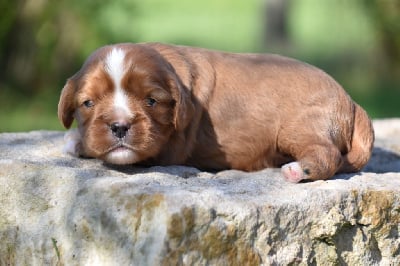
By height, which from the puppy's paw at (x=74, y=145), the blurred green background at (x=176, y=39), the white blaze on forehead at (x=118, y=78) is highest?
the white blaze on forehead at (x=118, y=78)

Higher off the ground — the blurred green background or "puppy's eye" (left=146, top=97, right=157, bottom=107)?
"puppy's eye" (left=146, top=97, right=157, bottom=107)

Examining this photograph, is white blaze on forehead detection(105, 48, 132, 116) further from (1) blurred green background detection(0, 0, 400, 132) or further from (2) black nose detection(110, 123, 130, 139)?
(1) blurred green background detection(0, 0, 400, 132)

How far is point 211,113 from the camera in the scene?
5766mm

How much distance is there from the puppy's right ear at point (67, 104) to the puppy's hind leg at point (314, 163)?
1494 millimetres

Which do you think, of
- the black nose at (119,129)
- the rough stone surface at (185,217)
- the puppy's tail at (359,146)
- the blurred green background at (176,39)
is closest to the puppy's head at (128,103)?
the black nose at (119,129)

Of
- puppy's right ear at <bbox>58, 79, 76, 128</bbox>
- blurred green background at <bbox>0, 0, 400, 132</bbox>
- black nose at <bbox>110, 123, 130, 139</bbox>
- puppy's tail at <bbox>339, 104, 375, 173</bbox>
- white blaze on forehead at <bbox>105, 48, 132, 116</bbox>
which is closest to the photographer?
black nose at <bbox>110, 123, 130, 139</bbox>

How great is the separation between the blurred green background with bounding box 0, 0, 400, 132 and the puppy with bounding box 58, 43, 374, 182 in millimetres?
5890

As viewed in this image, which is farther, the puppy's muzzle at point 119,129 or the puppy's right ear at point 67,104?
the puppy's right ear at point 67,104

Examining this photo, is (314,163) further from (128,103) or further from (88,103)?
(88,103)

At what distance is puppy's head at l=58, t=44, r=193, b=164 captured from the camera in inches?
204

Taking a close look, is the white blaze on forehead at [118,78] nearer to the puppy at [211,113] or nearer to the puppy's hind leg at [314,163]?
the puppy at [211,113]

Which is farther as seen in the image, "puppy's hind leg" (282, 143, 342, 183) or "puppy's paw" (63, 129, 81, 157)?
"puppy's paw" (63, 129, 81, 157)

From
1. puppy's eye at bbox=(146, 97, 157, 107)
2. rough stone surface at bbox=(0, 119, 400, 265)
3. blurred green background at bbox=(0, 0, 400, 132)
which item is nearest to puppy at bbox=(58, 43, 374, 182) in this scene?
puppy's eye at bbox=(146, 97, 157, 107)

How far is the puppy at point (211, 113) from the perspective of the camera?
17.3 feet
